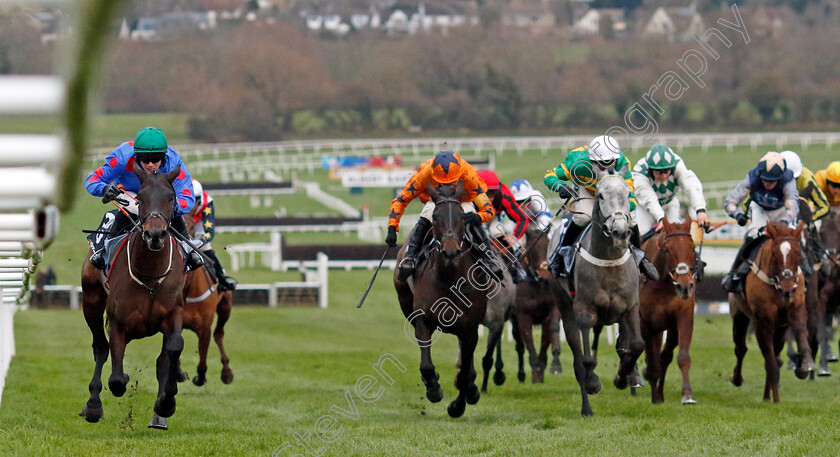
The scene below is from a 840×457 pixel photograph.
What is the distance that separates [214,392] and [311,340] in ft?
18.9

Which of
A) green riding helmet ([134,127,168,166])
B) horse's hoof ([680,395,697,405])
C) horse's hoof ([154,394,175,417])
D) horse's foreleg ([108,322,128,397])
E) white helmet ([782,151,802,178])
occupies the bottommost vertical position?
horse's hoof ([680,395,697,405])

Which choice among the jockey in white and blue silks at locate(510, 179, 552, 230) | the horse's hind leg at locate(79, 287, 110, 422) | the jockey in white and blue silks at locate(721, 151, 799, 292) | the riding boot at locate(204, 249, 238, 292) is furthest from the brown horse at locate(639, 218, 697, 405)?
the horse's hind leg at locate(79, 287, 110, 422)

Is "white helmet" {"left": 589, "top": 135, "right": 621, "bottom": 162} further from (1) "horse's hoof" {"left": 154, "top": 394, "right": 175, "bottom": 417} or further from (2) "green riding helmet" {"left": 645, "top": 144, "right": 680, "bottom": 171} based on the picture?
(1) "horse's hoof" {"left": 154, "top": 394, "right": 175, "bottom": 417}

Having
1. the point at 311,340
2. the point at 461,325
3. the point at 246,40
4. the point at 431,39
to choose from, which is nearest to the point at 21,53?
the point at 461,325

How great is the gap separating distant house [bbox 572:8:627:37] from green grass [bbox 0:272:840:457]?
5553cm

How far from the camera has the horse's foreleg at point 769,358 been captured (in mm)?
9789

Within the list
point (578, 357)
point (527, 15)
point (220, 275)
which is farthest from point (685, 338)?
point (527, 15)

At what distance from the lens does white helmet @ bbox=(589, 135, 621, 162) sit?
30.0 feet

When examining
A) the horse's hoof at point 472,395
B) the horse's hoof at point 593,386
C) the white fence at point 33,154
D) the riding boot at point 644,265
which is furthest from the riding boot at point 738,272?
the white fence at point 33,154

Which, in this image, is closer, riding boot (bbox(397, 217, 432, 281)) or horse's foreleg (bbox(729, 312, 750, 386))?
riding boot (bbox(397, 217, 432, 281))

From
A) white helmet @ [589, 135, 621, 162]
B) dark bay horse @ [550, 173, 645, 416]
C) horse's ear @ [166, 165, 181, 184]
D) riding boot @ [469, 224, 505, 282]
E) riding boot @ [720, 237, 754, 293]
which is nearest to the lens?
horse's ear @ [166, 165, 181, 184]

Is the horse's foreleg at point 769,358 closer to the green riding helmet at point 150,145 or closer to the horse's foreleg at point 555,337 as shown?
the horse's foreleg at point 555,337

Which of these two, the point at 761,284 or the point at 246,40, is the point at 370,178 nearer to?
the point at 246,40

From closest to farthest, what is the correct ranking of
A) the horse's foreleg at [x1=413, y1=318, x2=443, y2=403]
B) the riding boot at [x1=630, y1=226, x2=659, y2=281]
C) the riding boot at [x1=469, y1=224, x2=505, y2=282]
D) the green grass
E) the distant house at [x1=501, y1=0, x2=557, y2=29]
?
the green grass → the horse's foreleg at [x1=413, y1=318, x2=443, y2=403] → the riding boot at [x1=469, y1=224, x2=505, y2=282] → the riding boot at [x1=630, y1=226, x2=659, y2=281] → the distant house at [x1=501, y1=0, x2=557, y2=29]
